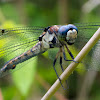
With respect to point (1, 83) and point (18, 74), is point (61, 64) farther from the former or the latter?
point (1, 83)

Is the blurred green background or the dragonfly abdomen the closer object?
the dragonfly abdomen

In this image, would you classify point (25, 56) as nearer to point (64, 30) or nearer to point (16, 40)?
point (16, 40)

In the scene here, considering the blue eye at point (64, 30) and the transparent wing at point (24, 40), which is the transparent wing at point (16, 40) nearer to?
the transparent wing at point (24, 40)

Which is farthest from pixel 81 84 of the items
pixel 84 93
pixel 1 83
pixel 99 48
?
pixel 99 48

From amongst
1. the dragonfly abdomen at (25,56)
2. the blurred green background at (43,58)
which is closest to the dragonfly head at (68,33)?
the dragonfly abdomen at (25,56)

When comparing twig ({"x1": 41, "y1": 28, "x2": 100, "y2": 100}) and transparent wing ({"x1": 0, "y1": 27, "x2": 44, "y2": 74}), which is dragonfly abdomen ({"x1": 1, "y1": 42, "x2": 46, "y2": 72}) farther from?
twig ({"x1": 41, "y1": 28, "x2": 100, "y2": 100})

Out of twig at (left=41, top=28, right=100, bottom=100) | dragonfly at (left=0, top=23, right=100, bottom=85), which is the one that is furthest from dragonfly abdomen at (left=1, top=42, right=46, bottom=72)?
twig at (left=41, top=28, right=100, bottom=100)

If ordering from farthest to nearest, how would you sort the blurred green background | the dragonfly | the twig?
the blurred green background < the dragonfly < the twig
